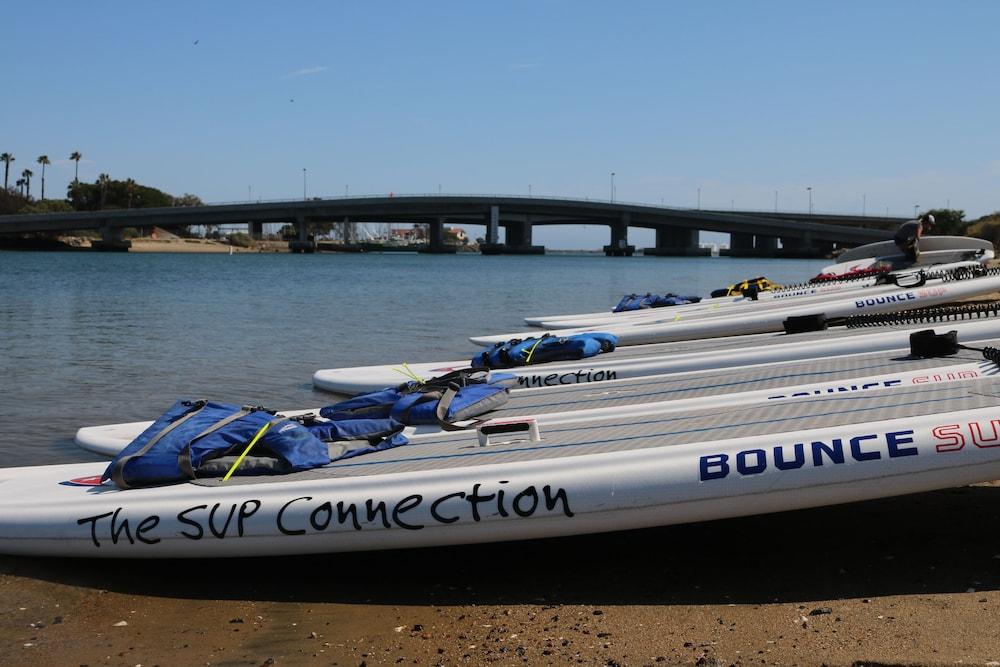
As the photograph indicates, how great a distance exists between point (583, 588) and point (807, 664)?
1343mm

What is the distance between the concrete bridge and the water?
139ft

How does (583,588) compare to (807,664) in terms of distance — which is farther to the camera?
(583,588)

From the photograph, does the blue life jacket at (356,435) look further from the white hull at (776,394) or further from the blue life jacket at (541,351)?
the blue life jacket at (541,351)

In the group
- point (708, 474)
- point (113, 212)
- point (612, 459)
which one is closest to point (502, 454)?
point (612, 459)

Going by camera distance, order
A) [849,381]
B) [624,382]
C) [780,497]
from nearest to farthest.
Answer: [780,497] < [849,381] < [624,382]

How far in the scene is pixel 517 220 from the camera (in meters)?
101

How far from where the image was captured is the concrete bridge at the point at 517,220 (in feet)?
269

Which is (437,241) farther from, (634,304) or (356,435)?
(356,435)

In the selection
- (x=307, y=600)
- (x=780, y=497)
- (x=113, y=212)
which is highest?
(x=113, y=212)

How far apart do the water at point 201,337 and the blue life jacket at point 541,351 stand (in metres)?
2.23

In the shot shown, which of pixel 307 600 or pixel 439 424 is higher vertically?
pixel 439 424

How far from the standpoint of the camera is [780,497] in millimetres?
4730

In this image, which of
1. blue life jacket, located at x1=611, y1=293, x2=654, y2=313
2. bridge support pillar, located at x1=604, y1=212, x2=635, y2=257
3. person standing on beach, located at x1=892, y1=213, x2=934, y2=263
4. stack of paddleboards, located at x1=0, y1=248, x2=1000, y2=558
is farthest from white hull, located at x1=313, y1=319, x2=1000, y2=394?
bridge support pillar, located at x1=604, y1=212, x2=635, y2=257

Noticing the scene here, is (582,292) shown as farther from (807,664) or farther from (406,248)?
(406,248)
